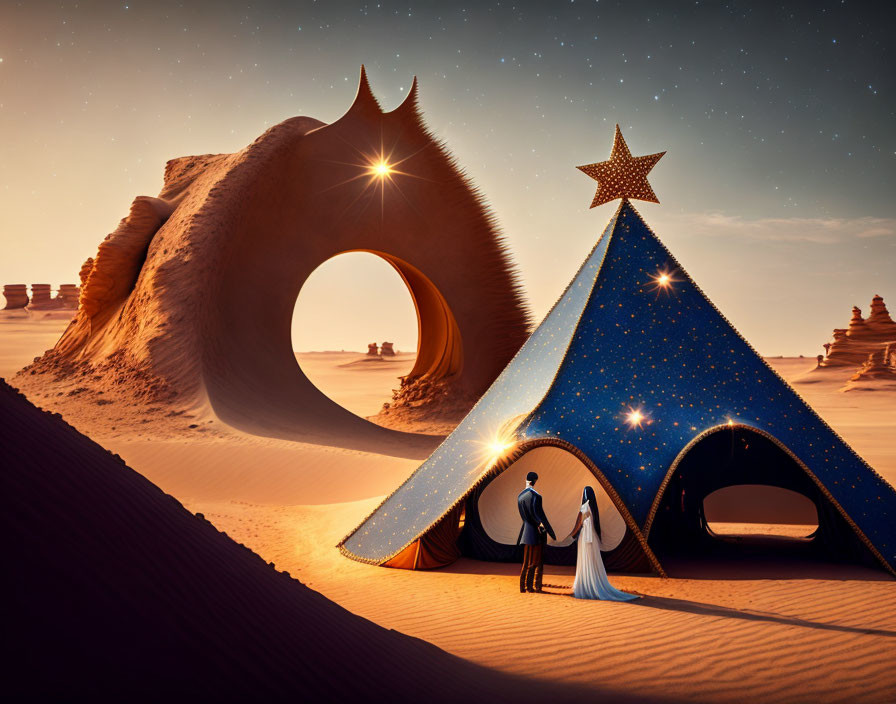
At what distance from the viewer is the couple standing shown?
642 cm

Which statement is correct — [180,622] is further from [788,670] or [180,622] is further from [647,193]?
[647,193]

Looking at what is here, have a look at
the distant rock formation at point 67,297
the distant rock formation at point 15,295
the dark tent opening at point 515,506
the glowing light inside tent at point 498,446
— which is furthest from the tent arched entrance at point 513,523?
the distant rock formation at point 15,295

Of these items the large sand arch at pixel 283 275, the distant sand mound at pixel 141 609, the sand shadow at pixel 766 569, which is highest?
the large sand arch at pixel 283 275

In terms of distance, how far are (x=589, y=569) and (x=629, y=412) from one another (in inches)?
72.8

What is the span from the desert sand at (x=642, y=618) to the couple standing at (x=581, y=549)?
192 mm

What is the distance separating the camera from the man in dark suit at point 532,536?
6.63 metres

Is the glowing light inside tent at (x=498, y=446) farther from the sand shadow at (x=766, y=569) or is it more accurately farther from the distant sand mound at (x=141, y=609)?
the distant sand mound at (x=141, y=609)

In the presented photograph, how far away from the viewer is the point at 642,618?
570 cm

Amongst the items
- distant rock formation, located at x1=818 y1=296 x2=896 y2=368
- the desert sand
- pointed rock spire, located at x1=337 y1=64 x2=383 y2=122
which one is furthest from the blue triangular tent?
distant rock formation, located at x1=818 y1=296 x2=896 y2=368

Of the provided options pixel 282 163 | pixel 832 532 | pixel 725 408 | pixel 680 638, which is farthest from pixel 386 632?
pixel 282 163

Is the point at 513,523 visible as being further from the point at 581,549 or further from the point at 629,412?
the point at 629,412

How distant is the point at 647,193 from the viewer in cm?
895

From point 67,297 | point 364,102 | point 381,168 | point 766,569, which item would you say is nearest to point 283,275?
point 381,168

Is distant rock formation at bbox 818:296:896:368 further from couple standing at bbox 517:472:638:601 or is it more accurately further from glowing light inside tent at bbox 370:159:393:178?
couple standing at bbox 517:472:638:601
